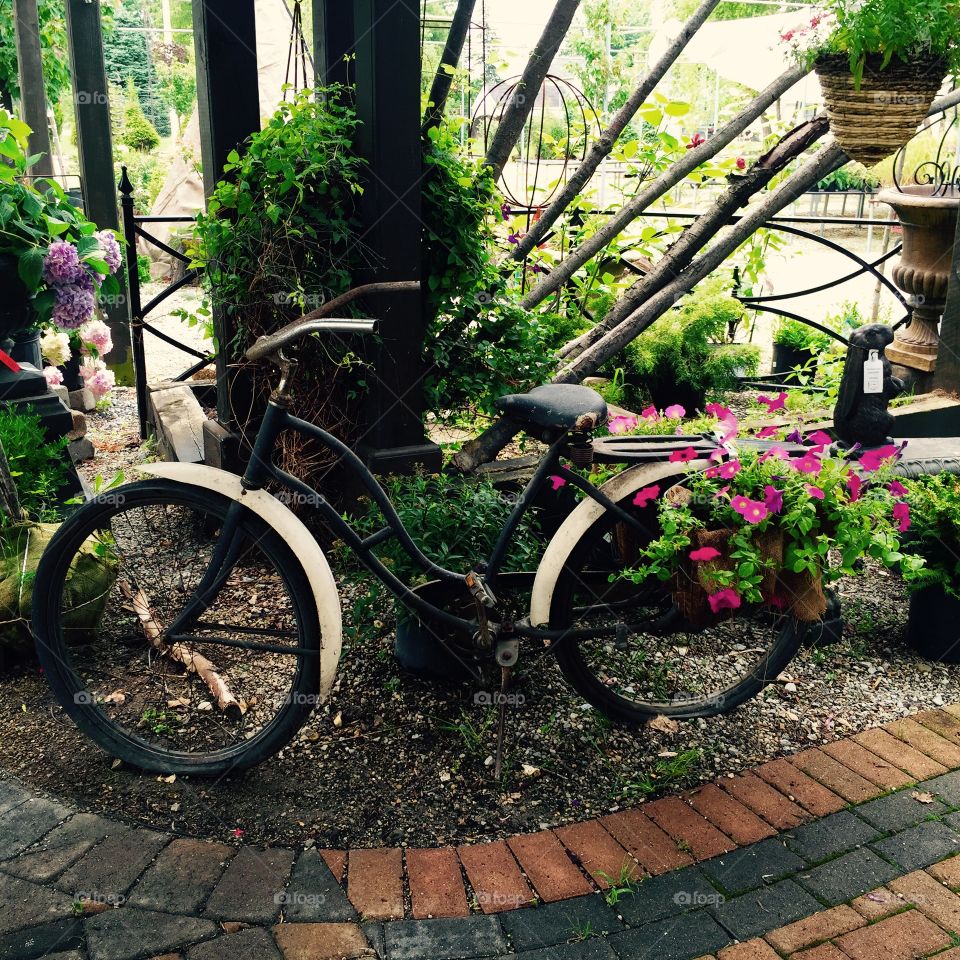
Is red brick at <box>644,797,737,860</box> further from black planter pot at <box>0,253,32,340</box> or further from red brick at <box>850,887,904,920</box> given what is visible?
black planter pot at <box>0,253,32,340</box>

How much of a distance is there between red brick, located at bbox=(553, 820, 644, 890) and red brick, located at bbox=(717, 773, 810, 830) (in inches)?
17.6

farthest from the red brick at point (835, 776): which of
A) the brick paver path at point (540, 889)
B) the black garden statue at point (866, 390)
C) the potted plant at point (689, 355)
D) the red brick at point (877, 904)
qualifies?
the potted plant at point (689, 355)

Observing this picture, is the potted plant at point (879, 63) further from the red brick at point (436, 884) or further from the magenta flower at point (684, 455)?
the red brick at point (436, 884)

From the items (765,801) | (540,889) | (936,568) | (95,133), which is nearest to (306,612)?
(540,889)

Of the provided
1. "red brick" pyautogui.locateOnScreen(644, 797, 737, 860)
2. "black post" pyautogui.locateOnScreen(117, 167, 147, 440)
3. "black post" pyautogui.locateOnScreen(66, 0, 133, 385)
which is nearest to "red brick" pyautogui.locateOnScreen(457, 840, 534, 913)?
"red brick" pyautogui.locateOnScreen(644, 797, 737, 860)

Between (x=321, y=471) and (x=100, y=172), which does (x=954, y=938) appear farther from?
(x=100, y=172)

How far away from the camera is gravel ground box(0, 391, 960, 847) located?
278 centimetres

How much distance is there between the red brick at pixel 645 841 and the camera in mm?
2631

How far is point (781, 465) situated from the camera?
9.29 ft

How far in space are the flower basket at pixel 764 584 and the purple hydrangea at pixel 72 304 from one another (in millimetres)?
2454

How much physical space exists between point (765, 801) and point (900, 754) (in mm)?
545

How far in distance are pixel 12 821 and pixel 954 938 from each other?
244 cm

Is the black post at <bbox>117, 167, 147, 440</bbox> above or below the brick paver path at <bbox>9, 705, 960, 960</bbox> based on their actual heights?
above

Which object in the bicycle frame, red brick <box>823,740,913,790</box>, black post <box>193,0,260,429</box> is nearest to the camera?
the bicycle frame
